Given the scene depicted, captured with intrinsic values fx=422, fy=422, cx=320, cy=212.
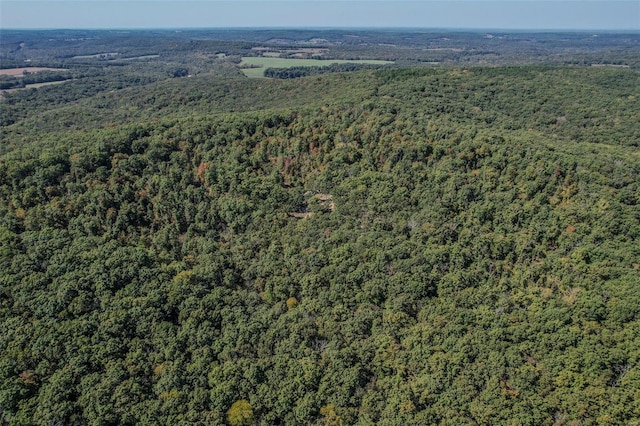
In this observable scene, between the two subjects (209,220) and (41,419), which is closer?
(41,419)

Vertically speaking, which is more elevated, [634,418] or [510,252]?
[510,252]

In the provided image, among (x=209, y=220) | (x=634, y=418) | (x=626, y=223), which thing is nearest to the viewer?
(x=634, y=418)

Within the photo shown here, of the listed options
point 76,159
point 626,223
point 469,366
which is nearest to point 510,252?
point 626,223

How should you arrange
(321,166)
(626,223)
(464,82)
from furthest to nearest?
(464,82)
(321,166)
(626,223)

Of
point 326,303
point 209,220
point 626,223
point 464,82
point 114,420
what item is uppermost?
point 464,82

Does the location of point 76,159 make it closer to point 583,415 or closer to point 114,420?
point 114,420

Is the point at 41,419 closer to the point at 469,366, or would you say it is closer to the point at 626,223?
the point at 469,366

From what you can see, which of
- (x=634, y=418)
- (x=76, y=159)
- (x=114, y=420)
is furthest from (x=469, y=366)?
(x=76, y=159)
